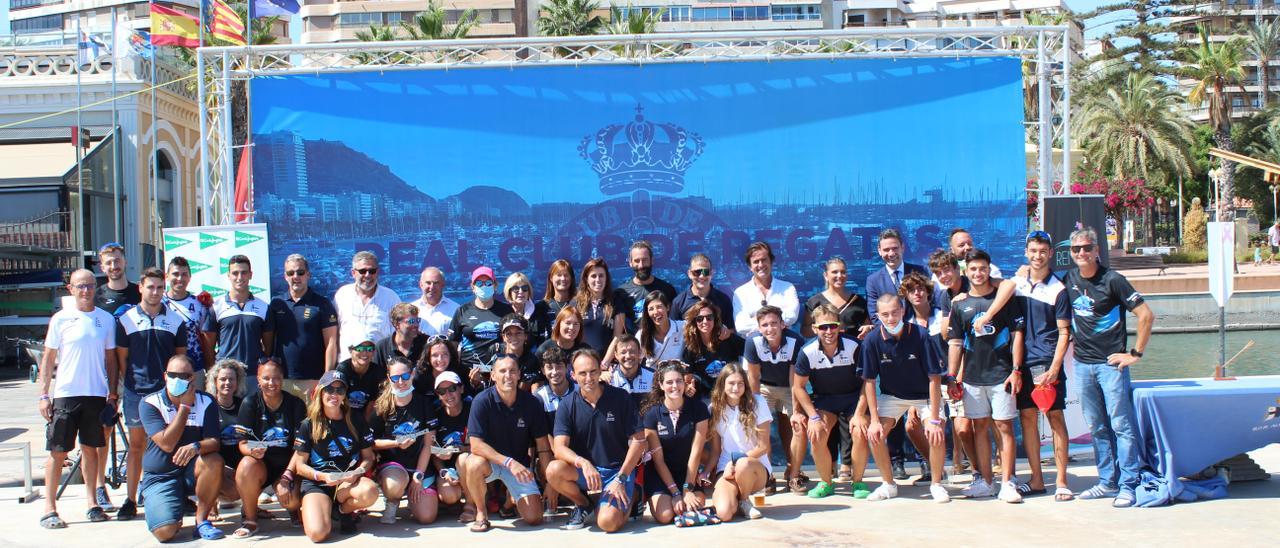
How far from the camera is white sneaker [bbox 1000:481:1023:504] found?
20.2 ft

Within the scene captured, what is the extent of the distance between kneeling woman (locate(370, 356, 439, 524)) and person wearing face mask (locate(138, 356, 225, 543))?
0.87 metres

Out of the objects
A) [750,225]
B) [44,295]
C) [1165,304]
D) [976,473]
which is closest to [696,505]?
[976,473]

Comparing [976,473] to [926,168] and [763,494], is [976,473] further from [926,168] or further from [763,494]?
[926,168]

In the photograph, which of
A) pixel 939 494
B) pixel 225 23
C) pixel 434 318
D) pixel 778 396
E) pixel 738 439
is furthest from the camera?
pixel 225 23

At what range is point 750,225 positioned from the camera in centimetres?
841

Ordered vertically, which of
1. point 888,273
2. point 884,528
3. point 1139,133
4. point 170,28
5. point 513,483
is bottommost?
point 884,528

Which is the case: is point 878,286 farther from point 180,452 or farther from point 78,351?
point 78,351

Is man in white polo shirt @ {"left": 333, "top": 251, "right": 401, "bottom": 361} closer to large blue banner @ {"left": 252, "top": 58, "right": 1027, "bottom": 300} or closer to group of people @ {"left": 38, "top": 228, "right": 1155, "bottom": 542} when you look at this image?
group of people @ {"left": 38, "top": 228, "right": 1155, "bottom": 542}

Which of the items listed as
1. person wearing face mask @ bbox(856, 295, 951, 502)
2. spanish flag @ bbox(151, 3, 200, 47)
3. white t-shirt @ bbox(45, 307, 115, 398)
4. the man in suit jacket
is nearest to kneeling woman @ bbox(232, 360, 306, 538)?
white t-shirt @ bbox(45, 307, 115, 398)

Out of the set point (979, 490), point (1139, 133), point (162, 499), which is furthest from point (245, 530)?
point (1139, 133)

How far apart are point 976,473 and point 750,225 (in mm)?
2786

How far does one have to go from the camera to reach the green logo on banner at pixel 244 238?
7992mm

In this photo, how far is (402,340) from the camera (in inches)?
250

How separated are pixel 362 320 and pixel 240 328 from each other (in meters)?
0.75
